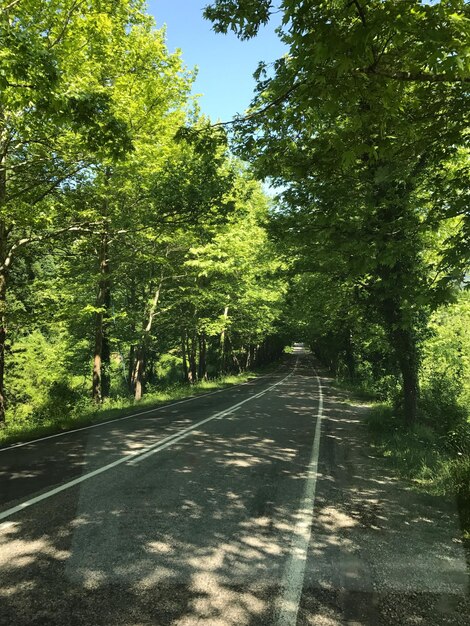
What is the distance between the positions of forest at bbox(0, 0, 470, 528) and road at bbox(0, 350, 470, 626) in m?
1.85

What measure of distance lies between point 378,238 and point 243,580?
17.9 feet

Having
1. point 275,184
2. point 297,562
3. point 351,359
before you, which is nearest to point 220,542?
point 297,562

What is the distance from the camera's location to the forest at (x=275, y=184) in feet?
13.9

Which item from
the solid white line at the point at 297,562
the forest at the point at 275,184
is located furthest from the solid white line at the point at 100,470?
the forest at the point at 275,184

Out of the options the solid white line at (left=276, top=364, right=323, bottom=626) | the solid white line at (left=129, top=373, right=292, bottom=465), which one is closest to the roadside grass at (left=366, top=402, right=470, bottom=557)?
the solid white line at (left=276, top=364, right=323, bottom=626)

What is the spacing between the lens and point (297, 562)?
13.3ft

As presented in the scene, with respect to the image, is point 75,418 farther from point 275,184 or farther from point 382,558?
point 382,558

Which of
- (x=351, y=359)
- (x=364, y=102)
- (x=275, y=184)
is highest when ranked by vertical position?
(x=275, y=184)

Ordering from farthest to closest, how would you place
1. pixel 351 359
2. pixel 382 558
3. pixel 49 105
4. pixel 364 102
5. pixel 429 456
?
pixel 351 359 → pixel 429 456 → pixel 49 105 → pixel 364 102 → pixel 382 558

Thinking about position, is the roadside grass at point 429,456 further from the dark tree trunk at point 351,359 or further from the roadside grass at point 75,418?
the dark tree trunk at point 351,359

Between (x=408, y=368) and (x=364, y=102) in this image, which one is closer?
(x=364, y=102)

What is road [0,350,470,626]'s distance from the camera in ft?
10.9

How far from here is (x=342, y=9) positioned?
3652 mm

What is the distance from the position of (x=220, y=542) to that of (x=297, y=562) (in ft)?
2.78
